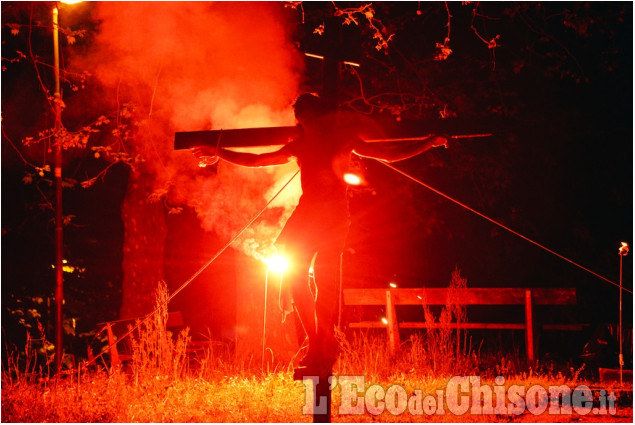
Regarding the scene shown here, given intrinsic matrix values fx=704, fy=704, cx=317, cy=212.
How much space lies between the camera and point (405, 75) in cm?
1484

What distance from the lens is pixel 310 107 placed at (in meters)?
6.25

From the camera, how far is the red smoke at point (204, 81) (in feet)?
33.2

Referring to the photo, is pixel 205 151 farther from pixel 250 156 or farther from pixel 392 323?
pixel 392 323

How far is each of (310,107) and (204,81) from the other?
560 centimetres

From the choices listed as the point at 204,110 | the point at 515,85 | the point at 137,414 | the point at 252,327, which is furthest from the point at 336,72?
the point at 515,85

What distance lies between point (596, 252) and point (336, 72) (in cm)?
1290

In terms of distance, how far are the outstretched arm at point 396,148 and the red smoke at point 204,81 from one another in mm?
2811

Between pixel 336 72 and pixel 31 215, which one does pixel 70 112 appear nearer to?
pixel 31 215

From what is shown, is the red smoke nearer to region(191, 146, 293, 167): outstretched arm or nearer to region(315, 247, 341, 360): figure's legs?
region(191, 146, 293, 167): outstretched arm

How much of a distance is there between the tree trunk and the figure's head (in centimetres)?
872

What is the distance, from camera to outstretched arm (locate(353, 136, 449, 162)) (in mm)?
6336

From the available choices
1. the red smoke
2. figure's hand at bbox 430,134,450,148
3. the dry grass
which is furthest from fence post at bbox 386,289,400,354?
figure's hand at bbox 430,134,450,148

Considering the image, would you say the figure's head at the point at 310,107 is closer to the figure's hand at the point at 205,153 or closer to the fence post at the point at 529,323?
the figure's hand at the point at 205,153

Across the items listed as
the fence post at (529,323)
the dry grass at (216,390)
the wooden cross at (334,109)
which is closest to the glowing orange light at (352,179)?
the wooden cross at (334,109)
